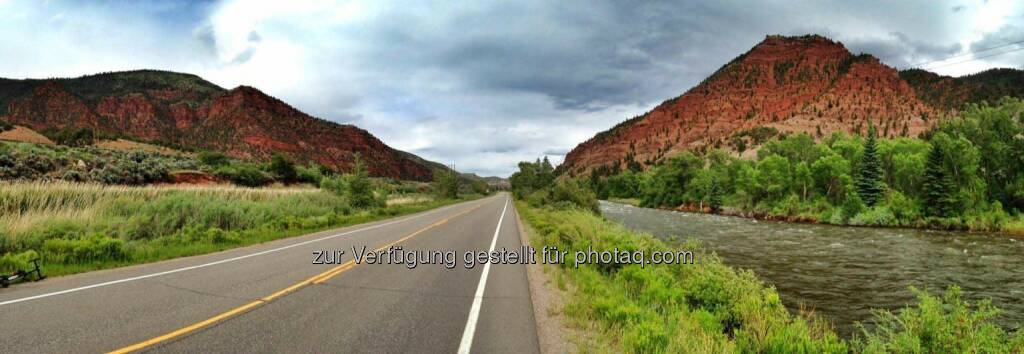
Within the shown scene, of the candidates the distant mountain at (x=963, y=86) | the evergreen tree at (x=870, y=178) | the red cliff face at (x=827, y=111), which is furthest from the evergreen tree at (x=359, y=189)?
the distant mountain at (x=963, y=86)

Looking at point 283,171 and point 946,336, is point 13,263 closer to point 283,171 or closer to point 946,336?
point 946,336

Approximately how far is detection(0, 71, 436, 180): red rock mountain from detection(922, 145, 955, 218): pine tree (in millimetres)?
95516

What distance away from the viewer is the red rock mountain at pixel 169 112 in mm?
92938

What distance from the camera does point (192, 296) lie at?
7.02 metres

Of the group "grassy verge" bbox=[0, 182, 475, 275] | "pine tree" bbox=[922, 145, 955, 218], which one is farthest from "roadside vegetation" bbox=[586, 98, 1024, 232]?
"grassy verge" bbox=[0, 182, 475, 275]

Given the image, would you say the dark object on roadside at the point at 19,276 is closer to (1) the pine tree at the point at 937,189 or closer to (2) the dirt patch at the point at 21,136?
(1) the pine tree at the point at 937,189

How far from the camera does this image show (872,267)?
17406 mm

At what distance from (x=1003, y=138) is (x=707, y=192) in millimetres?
29724

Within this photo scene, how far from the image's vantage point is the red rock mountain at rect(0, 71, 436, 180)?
92938 millimetres

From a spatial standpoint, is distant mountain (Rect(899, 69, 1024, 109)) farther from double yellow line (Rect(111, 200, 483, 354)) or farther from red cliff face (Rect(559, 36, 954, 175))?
double yellow line (Rect(111, 200, 483, 354))

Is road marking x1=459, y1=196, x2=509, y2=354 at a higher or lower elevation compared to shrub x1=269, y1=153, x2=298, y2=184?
lower

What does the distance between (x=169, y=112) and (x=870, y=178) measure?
433ft

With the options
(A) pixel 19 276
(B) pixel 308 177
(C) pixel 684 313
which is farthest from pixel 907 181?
(B) pixel 308 177

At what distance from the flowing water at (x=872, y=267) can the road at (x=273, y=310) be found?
325 inches
